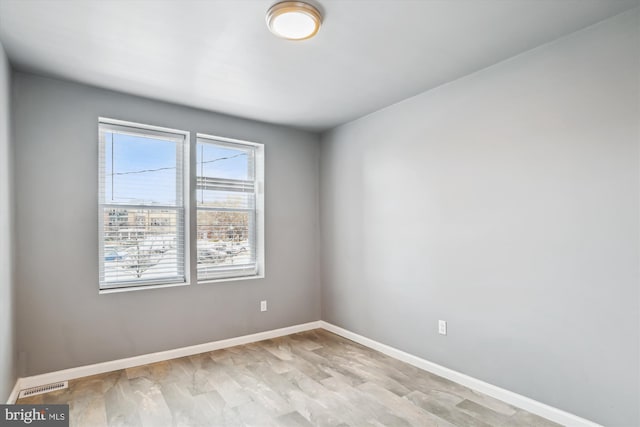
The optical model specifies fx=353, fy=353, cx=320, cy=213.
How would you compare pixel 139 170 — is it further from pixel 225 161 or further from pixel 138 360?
pixel 138 360

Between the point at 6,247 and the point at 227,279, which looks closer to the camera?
the point at 6,247

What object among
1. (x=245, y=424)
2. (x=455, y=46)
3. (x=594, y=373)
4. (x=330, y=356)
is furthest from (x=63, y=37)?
(x=594, y=373)

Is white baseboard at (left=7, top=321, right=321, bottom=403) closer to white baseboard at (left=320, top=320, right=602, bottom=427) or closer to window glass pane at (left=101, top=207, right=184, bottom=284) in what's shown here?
Result: window glass pane at (left=101, top=207, right=184, bottom=284)

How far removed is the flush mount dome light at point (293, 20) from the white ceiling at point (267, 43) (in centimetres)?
6

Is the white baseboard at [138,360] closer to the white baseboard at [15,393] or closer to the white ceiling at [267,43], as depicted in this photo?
the white baseboard at [15,393]

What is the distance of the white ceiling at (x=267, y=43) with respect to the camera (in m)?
2.01

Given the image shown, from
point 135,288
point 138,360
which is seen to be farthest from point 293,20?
point 138,360

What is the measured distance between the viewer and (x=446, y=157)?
3072 millimetres

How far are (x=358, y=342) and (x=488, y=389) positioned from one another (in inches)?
59.3

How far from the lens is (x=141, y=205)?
343 cm

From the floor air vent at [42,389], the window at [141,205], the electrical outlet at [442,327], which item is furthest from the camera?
the window at [141,205]

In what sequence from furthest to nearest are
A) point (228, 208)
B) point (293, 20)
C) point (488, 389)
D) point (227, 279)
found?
point (228, 208) < point (227, 279) < point (488, 389) < point (293, 20)

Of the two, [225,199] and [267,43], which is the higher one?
[267,43]

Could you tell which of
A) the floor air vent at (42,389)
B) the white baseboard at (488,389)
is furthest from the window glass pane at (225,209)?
the white baseboard at (488,389)
